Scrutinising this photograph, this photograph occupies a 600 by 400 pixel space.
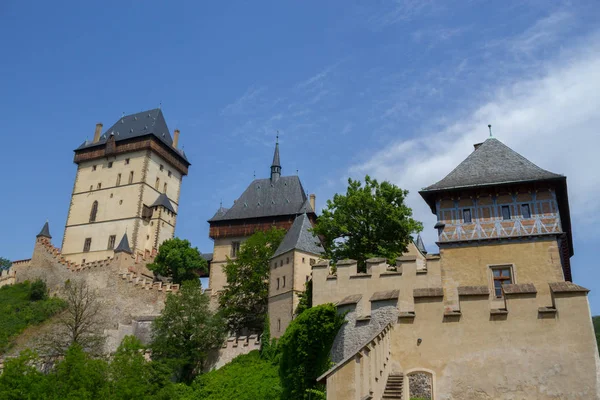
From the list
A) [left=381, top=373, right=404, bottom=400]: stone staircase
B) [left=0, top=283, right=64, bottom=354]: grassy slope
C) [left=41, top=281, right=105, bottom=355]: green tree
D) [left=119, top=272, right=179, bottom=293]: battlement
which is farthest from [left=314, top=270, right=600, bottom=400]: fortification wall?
[left=0, top=283, right=64, bottom=354]: grassy slope

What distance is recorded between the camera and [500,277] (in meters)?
20.3

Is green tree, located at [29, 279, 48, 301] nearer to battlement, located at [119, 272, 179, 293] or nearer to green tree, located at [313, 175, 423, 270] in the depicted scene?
battlement, located at [119, 272, 179, 293]

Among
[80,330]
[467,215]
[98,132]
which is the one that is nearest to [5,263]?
[98,132]

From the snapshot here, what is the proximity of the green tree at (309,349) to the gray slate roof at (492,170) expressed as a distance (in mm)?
6203

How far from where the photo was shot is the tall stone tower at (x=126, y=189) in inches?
2128

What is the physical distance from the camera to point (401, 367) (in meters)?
16.2

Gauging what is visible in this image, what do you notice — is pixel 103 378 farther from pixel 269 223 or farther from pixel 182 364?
pixel 269 223

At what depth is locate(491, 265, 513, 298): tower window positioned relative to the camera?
65.9 ft

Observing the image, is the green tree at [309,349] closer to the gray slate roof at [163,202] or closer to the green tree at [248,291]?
the green tree at [248,291]

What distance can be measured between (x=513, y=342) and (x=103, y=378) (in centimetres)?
1883

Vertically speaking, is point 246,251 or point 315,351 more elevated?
point 246,251

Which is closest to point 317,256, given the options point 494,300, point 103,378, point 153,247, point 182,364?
point 182,364

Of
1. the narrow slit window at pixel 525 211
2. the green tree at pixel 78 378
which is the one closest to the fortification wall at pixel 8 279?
the green tree at pixel 78 378

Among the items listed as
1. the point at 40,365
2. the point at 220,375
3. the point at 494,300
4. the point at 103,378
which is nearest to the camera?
the point at 494,300
